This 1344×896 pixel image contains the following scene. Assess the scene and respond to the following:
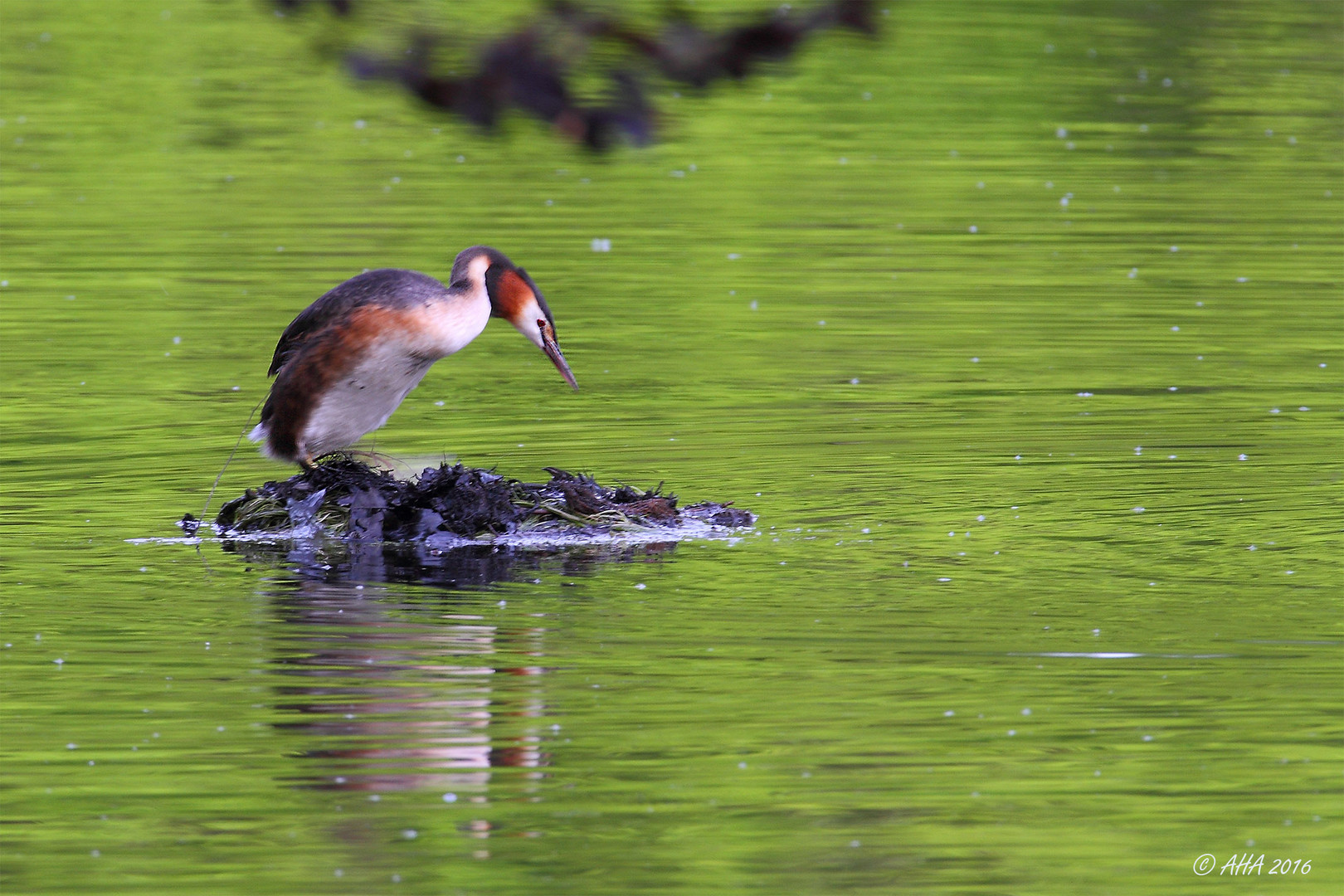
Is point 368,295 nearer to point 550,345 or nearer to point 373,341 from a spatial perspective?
point 373,341

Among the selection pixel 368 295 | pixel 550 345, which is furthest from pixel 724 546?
pixel 368 295

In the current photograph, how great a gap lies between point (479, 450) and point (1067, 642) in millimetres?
4238

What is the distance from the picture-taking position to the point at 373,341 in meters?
9.59

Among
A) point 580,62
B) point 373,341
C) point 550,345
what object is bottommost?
point 550,345

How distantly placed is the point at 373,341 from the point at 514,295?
27.3 inches

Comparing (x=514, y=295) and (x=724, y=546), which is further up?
(x=514, y=295)

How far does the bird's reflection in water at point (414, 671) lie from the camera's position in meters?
7.06

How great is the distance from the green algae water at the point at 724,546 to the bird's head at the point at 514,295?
3.31 feet

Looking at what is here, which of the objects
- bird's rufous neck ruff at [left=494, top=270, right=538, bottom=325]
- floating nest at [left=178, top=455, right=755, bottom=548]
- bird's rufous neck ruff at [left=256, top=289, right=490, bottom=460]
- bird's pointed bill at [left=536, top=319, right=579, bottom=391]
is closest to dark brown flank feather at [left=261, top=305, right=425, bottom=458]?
bird's rufous neck ruff at [left=256, top=289, right=490, bottom=460]

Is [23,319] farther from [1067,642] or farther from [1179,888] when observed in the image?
[1179,888]

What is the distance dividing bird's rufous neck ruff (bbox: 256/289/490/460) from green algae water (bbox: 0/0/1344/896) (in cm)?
72

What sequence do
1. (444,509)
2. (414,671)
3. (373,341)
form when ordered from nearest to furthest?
(414,671), (373,341), (444,509)

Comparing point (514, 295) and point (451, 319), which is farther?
point (514, 295)

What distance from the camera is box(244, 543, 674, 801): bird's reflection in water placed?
7062mm
